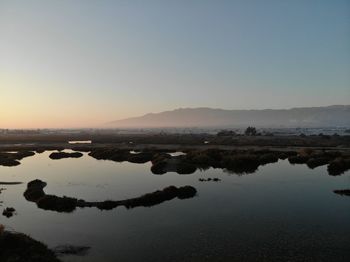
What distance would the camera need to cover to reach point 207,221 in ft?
99.8

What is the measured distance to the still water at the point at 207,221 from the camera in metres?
23.9

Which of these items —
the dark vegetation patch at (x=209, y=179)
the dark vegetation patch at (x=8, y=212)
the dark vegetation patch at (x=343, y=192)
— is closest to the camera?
the dark vegetation patch at (x=8, y=212)

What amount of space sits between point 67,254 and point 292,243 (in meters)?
14.6

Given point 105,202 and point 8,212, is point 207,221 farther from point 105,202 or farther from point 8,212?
point 8,212

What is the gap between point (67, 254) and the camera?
23781 millimetres

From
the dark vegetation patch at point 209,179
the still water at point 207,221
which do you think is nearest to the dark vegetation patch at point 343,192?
the still water at point 207,221

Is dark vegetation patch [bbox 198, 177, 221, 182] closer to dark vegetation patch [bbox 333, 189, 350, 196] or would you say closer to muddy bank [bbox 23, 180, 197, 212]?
muddy bank [bbox 23, 180, 197, 212]

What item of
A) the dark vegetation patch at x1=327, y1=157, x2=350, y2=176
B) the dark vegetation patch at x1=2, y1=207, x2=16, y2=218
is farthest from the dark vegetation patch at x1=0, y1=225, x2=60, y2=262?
the dark vegetation patch at x1=327, y1=157, x2=350, y2=176

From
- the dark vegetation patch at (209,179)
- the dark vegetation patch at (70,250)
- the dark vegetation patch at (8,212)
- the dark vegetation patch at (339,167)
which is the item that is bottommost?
the dark vegetation patch at (70,250)

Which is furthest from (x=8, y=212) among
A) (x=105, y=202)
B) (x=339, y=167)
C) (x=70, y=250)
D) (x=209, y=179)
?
(x=339, y=167)

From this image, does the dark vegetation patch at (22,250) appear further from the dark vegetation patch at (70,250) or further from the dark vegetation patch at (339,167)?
the dark vegetation patch at (339,167)

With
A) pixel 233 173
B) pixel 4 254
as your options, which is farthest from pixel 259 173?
pixel 4 254

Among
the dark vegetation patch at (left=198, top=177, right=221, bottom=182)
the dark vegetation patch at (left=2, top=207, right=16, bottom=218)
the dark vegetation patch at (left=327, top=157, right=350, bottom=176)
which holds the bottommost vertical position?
the dark vegetation patch at (left=2, top=207, right=16, bottom=218)

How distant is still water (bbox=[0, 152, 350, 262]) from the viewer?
23.9 metres
